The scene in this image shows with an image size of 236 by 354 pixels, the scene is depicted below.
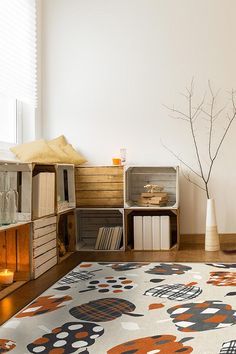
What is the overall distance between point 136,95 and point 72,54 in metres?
0.78

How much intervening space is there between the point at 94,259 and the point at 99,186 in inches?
31.9

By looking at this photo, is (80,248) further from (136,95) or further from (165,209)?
(136,95)

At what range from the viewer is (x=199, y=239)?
15.0ft

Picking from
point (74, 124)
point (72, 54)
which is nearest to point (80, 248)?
point (74, 124)

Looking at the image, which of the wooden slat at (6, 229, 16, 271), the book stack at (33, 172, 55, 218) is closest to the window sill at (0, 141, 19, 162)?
the book stack at (33, 172, 55, 218)

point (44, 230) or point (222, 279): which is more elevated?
point (44, 230)

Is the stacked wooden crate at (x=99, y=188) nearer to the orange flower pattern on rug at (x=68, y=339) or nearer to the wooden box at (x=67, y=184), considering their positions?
the wooden box at (x=67, y=184)

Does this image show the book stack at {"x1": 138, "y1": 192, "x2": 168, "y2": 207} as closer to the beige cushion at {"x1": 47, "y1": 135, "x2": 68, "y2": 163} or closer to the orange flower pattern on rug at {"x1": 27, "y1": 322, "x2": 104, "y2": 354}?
the beige cushion at {"x1": 47, "y1": 135, "x2": 68, "y2": 163}

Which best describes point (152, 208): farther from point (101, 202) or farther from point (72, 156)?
point (72, 156)

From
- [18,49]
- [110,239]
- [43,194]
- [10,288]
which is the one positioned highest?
[18,49]

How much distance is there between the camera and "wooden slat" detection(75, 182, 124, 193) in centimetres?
436

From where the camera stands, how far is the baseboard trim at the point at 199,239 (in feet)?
14.9

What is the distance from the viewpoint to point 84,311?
232cm

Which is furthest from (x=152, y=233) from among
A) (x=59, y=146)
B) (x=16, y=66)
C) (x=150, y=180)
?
(x=16, y=66)
